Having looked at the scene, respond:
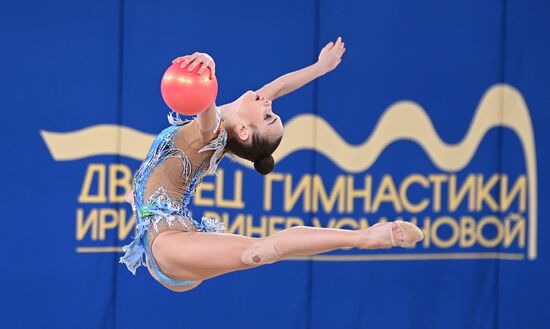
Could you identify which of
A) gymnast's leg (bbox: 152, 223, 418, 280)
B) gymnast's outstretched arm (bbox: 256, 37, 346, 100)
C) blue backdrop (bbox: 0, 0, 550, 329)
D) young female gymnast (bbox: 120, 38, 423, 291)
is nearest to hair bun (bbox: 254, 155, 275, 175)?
young female gymnast (bbox: 120, 38, 423, 291)

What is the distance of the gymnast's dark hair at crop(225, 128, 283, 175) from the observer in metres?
3.56

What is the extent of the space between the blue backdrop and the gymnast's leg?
1.59m

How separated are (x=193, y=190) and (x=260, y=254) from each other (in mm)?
596

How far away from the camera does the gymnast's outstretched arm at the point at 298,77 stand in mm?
3822

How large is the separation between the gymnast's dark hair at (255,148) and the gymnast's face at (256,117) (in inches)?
0.9

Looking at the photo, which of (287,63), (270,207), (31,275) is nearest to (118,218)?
(31,275)

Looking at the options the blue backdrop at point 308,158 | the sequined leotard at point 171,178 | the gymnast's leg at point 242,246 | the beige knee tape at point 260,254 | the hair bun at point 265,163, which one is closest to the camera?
the gymnast's leg at point 242,246

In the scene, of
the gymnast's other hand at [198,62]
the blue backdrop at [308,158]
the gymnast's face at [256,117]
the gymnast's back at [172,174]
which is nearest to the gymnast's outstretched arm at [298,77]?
the gymnast's face at [256,117]

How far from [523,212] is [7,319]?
3019 millimetres

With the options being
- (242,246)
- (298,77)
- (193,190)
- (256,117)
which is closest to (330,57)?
(298,77)

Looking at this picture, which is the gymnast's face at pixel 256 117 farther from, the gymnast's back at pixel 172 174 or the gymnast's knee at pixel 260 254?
the gymnast's knee at pixel 260 254

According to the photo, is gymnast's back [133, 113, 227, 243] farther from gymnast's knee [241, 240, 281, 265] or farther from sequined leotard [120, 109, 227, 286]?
gymnast's knee [241, 240, 281, 265]

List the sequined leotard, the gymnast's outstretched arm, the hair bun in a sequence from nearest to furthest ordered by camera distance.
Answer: the sequined leotard
the hair bun
the gymnast's outstretched arm

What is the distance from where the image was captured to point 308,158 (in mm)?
5230
